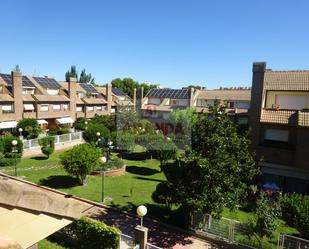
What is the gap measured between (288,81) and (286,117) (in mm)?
3824

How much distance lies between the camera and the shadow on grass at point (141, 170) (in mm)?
22525

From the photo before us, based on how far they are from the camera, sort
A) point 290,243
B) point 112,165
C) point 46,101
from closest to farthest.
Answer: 1. point 290,243
2. point 112,165
3. point 46,101

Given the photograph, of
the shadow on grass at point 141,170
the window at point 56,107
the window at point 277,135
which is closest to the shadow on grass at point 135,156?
the shadow on grass at point 141,170

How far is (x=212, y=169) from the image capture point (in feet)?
37.3

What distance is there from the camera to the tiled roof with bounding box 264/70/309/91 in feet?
66.1

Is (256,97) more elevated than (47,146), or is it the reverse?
(256,97)

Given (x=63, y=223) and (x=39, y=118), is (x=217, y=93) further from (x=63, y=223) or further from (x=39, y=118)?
(x=63, y=223)

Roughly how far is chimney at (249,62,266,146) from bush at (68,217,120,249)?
1178 cm

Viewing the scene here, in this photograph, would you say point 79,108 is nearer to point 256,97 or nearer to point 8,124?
point 8,124

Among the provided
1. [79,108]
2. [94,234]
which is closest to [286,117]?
[94,234]

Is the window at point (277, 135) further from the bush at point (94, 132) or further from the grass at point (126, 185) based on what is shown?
the bush at point (94, 132)

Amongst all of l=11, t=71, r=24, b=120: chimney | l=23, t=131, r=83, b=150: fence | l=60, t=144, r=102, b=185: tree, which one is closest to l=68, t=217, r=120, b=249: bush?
l=60, t=144, r=102, b=185: tree

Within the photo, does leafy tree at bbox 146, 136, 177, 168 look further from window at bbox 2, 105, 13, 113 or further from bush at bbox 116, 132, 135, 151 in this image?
window at bbox 2, 105, 13, 113

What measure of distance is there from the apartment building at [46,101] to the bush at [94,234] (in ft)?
96.3
